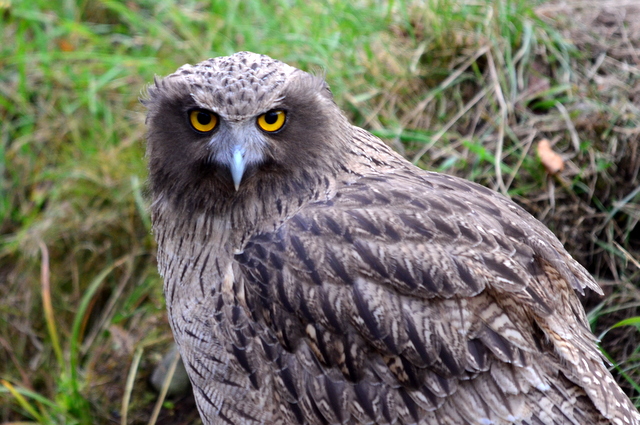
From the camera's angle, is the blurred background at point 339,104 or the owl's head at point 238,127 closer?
the owl's head at point 238,127

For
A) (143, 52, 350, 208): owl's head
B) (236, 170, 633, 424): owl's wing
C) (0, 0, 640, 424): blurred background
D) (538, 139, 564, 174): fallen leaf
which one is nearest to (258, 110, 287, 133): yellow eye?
(143, 52, 350, 208): owl's head

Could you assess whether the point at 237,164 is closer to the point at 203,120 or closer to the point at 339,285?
the point at 203,120

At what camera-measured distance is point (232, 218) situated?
8.50 ft

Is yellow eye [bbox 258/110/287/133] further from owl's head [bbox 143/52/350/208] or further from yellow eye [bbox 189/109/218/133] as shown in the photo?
yellow eye [bbox 189/109/218/133]

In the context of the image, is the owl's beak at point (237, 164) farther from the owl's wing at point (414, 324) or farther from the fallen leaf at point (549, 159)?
the fallen leaf at point (549, 159)

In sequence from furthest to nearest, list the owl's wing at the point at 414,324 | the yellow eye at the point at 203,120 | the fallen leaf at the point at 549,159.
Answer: the fallen leaf at the point at 549,159, the yellow eye at the point at 203,120, the owl's wing at the point at 414,324

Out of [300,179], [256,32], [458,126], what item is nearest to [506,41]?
[458,126]

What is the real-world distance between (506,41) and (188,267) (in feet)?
7.57

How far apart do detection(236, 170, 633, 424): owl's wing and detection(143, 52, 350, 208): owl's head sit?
0.24 m

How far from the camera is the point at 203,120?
2498 millimetres

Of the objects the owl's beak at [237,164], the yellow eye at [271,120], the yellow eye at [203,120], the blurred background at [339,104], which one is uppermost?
the yellow eye at [271,120]

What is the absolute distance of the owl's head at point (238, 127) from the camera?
2422 millimetres

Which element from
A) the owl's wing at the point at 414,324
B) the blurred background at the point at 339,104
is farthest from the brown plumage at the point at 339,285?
the blurred background at the point at 339,104

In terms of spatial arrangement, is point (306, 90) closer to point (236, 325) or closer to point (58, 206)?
point (236, 325)
